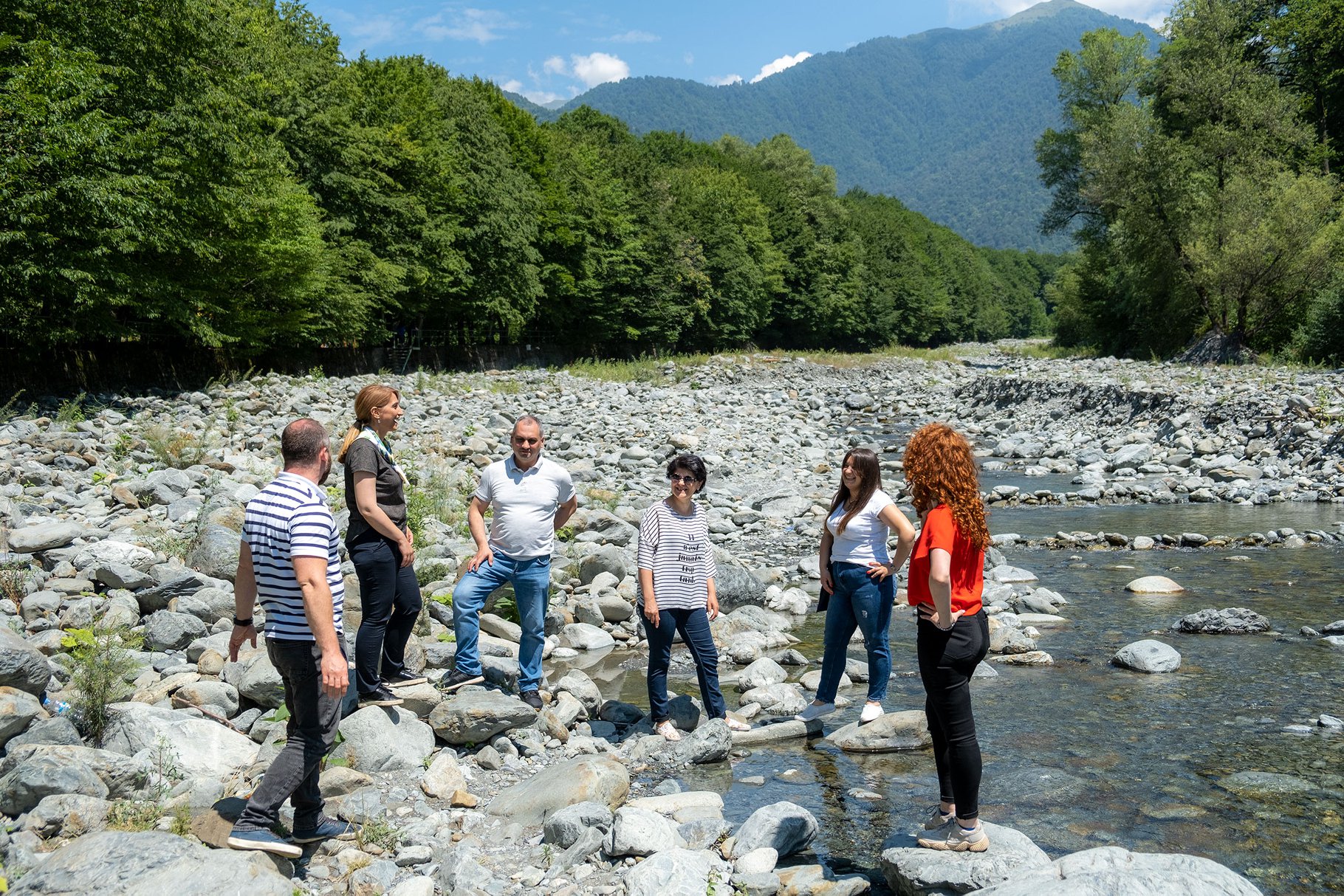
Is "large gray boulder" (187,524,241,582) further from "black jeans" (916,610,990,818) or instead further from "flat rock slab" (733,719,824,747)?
"black jeans" (916,610,990,818)

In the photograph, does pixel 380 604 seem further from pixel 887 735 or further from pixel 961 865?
pixel 961 865

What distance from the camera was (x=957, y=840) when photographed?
462 centimetres

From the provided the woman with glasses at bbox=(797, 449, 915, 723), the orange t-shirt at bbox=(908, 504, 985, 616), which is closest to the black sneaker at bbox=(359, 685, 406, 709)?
the woman with glasses at bbox=(797, 449, 915, 723)

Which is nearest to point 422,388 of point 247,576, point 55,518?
point 55,518

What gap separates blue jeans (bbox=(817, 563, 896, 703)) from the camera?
21.8 ft

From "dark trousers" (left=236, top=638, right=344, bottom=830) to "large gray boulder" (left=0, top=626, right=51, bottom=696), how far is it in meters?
1.93

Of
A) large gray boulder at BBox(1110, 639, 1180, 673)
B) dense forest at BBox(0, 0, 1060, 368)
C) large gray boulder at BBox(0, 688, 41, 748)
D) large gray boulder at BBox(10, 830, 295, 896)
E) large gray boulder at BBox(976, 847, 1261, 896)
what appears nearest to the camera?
large gray boulder at BBox(976, 847, 1261, 896)

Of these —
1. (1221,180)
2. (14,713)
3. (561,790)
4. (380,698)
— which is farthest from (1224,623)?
(1221,180)

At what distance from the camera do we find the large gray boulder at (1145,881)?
3.26 m

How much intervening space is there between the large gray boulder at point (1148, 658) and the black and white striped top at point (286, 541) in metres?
7.17

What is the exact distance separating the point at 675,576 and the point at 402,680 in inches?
83.7

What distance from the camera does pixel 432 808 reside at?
5.45 metres

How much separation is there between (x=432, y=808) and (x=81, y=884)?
2.08 meters

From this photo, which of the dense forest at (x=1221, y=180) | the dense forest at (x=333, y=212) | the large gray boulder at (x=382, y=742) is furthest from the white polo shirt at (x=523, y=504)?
the dense forest at (x=1221, y=180)
